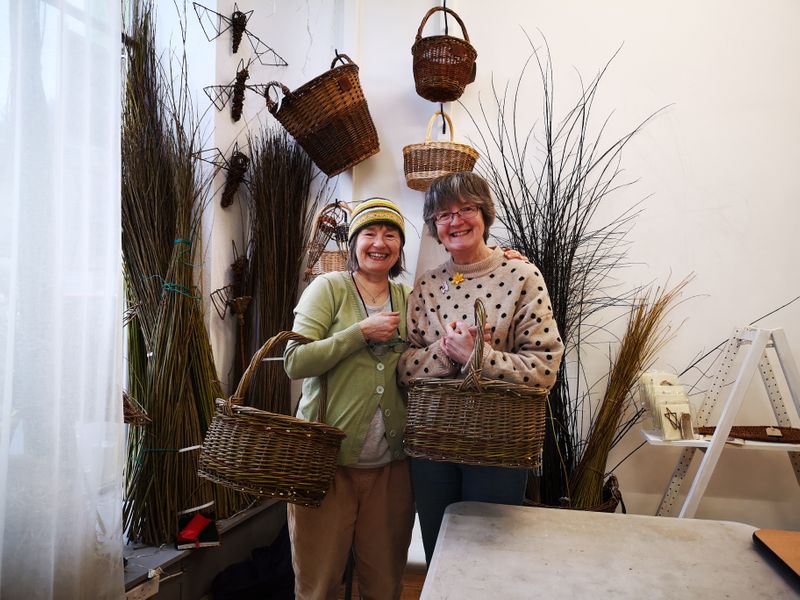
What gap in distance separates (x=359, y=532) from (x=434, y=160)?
4.71 feet

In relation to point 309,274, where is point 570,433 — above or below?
below

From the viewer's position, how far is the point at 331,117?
2.25 m

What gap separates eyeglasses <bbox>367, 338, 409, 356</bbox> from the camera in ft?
5.16

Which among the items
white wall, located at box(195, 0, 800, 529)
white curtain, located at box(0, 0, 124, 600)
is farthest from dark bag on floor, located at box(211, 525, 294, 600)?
white wall, located at box(195, 0, 800, 529)

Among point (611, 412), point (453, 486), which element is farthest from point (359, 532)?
point (611, 412)

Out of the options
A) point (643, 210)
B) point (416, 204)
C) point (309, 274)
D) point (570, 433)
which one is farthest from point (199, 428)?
point (643, 210)

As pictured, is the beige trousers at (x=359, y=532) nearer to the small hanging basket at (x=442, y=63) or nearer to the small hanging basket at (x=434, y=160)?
the small hanging basket at (x=434, y=160)

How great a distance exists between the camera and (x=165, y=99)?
2027mm

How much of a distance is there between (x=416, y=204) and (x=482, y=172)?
34cm

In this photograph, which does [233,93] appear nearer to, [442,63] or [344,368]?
[442,63]

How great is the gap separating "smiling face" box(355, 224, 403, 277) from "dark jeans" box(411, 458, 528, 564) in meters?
0.56

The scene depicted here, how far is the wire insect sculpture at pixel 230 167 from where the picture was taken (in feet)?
7.46

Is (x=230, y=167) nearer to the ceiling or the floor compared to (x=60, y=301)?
nearer to the ceiling

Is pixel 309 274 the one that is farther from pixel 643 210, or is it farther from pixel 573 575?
pixel 573 575
